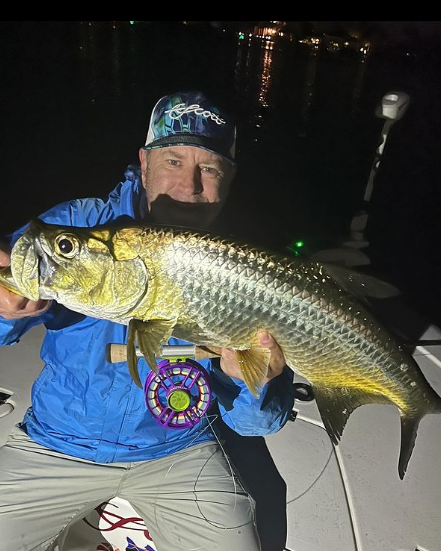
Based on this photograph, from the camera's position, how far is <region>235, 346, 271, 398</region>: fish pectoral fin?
1.89 meters

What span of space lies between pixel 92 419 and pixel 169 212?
118 centimetres

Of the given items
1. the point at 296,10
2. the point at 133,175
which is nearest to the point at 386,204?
the point at 296,10

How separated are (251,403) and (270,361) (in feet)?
1.60

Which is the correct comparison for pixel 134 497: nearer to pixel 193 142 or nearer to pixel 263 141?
pixel 193 142

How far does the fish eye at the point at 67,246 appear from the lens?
169 centimetres

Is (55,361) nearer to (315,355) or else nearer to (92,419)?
(92,419)

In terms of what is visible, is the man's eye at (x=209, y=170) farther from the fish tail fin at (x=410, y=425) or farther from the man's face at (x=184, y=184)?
the fish tail fin at (x=410, y=425)

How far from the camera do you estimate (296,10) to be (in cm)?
774

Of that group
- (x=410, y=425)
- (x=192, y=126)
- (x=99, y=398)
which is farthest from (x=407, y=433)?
(x=192, y=126)

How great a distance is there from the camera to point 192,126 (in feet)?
8.48

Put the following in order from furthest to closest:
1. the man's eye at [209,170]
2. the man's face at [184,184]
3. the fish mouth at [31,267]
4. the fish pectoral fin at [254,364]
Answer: the man's eye at [209,170]
the man's face at [184,184]
the fish pectoral fin at [254,364]
the fish mouth at [31,267]

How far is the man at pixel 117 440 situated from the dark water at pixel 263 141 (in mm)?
839

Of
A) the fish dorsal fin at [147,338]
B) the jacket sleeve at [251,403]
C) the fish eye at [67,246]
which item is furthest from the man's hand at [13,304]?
the jacket sleeve at [251,403]

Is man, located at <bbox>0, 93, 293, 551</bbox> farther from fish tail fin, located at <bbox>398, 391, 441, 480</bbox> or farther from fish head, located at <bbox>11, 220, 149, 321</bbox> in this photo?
fish tail fin, located at <bbox>398, 391, 441, 480</bbox>
